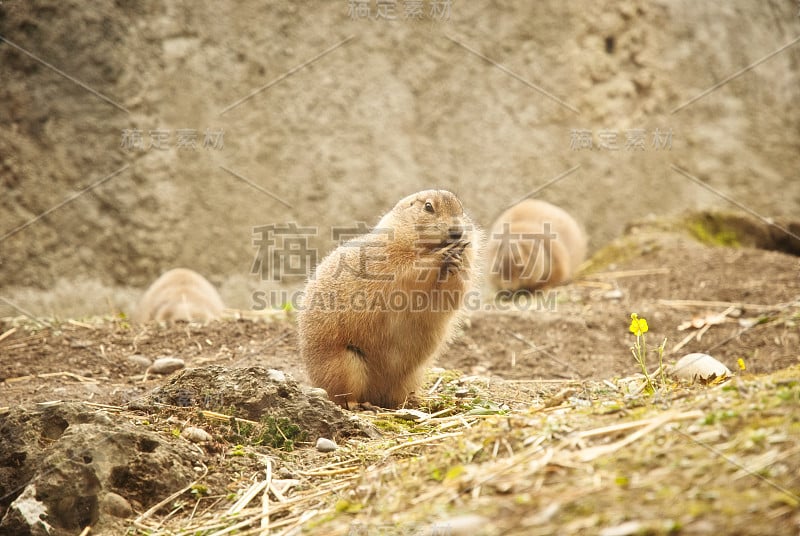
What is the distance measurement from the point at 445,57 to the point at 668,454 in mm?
9559

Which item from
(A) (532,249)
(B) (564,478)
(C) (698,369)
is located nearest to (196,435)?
(B) (564,478)

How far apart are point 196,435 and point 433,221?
7.58 feet

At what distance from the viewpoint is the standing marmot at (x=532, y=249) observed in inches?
406

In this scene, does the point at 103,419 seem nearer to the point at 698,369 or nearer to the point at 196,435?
the point at 196,435

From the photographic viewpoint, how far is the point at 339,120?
11.0m

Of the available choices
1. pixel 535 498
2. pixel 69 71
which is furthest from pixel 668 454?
pixel 69 71

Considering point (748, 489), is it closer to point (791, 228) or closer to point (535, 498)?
point (535, 498)

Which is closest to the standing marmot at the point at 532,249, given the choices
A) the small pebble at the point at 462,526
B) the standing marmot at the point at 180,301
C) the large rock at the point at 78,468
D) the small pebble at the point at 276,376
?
the standing marmot at the point at 180,301

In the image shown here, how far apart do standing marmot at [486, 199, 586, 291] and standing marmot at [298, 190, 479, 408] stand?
5046mm

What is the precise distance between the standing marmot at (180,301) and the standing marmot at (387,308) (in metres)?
3.24

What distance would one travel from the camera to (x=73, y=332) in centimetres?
751

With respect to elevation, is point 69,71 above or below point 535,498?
above

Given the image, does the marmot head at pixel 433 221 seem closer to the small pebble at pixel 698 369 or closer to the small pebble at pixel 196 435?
the small pebble at pixel 698 369

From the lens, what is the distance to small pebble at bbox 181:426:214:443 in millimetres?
3883
